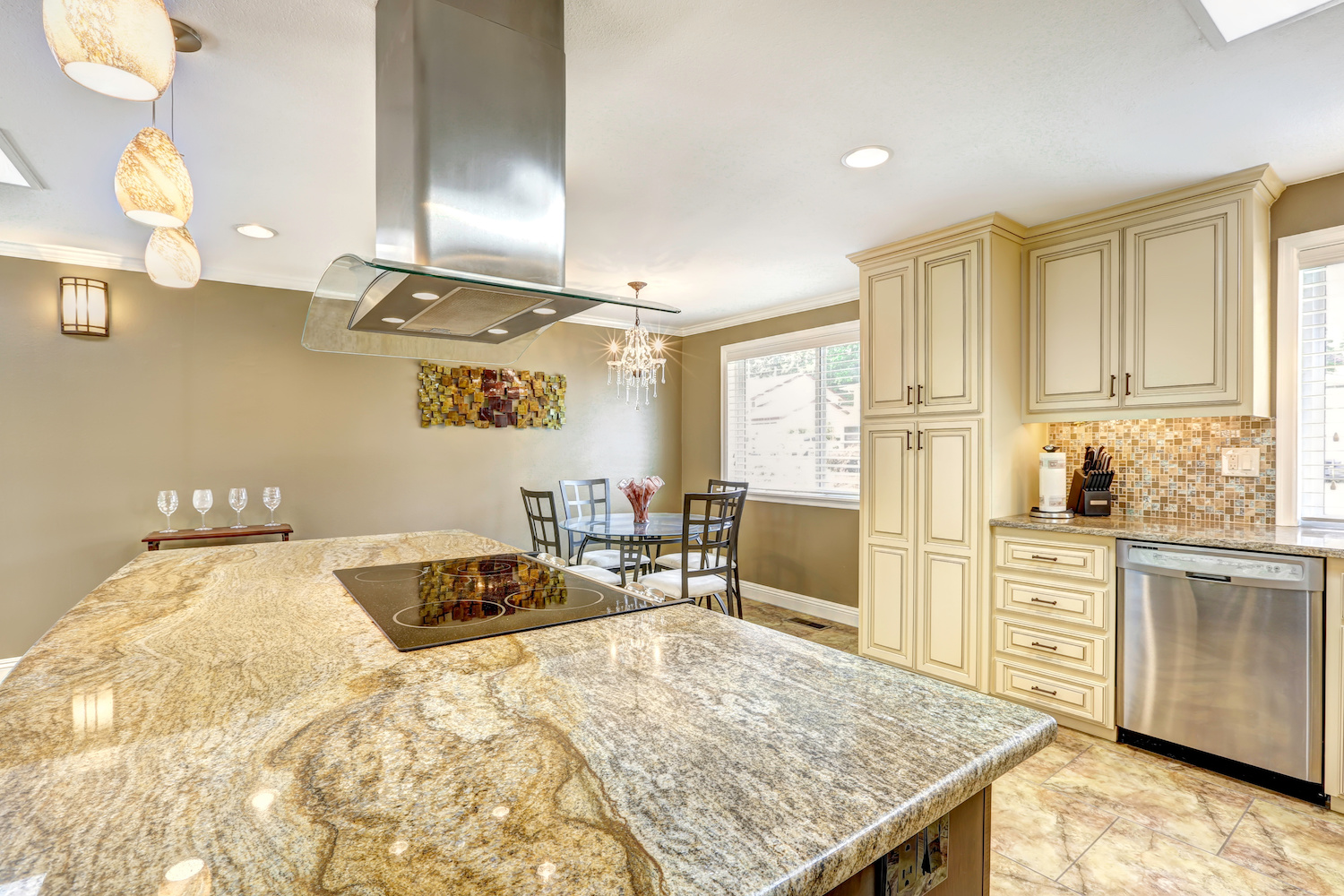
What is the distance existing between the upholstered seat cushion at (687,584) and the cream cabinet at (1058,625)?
1.41 meters

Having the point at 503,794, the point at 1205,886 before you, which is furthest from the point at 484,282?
the point at 1205,886

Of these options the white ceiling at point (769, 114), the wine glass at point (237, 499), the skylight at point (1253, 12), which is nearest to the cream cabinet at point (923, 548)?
the white ceiling at point (769, 114)

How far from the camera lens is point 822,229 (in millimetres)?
3193

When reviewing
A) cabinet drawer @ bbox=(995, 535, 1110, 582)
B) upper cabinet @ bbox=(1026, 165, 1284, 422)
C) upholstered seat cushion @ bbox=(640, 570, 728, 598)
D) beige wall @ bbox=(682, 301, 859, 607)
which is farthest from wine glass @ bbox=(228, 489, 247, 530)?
upper cabinet @ bbox=(1026, 165, 1284, 422)

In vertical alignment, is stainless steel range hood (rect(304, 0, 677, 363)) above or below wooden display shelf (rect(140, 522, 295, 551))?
above

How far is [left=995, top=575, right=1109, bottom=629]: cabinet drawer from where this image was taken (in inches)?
109

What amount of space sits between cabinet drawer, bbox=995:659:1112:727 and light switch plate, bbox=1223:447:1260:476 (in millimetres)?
1084

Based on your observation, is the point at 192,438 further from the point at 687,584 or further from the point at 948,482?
the point at 948,482

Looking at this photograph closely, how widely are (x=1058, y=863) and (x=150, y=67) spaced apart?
2925mm

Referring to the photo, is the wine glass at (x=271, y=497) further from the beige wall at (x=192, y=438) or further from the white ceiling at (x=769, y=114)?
the white ceiling at (x=769, y=114)

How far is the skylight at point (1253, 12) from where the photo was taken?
1615 mm

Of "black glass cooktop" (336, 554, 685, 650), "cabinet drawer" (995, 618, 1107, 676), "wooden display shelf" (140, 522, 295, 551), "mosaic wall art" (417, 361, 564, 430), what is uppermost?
"mosaic wall art" (417, 361, 564, 430)

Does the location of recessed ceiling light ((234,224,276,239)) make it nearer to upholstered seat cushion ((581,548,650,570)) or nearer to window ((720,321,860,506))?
upholstered seat cushion ((581,548,650,570))

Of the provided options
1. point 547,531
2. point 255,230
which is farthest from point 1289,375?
point 255,230
